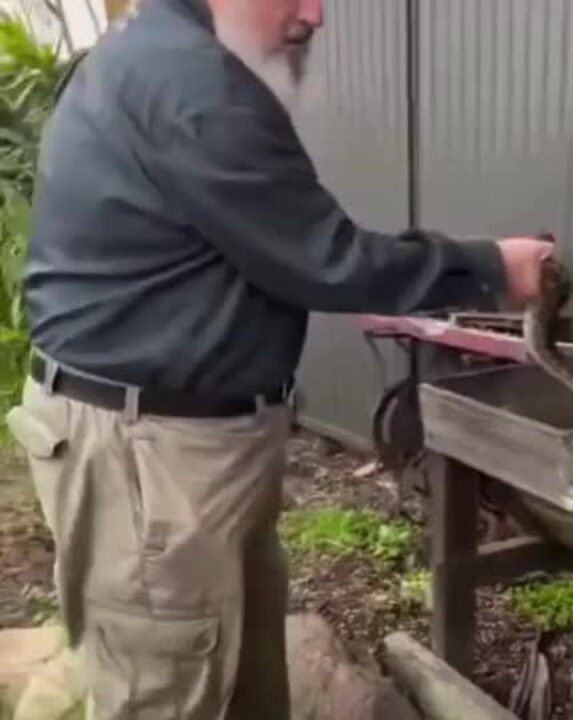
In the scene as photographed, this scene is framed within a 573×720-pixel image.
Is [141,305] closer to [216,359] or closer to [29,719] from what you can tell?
[216,359]

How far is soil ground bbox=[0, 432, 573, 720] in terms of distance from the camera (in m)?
4.34

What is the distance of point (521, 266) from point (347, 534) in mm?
2779

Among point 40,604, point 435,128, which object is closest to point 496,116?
point 435,128

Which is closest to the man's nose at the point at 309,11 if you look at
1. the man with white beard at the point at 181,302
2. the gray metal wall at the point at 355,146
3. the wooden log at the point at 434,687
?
the man with white beard at the point at 181,302

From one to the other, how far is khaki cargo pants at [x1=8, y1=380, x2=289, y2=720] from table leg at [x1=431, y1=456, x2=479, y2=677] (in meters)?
0.97

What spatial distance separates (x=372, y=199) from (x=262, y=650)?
2910mm

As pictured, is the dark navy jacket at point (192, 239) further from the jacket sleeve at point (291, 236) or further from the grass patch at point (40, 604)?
the grass patch at point (40, 604)

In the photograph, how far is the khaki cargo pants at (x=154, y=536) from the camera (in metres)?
2.83

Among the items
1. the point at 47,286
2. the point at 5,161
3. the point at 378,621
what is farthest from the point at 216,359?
the point at 5,161

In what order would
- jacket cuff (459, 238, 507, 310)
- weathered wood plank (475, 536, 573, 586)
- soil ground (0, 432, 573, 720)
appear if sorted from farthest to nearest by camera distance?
soil ground (0, 432, 573, 720), weathered wood plank (475, 536, 573, 586), jacket cuff (459, 238, 507, 310)

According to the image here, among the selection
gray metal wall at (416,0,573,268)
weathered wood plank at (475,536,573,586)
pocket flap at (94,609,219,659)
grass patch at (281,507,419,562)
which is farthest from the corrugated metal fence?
pocket flap at (94,609,219,659)

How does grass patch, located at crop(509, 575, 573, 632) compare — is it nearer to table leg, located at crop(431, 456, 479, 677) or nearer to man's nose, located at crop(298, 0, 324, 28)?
table leg, located at crop(431, 456, 479, 677)

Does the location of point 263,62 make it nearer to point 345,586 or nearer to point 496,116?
point 496,116

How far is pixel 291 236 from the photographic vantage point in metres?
2.62
